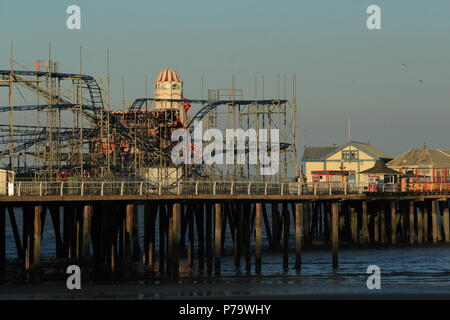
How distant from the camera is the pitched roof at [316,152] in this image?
403ft

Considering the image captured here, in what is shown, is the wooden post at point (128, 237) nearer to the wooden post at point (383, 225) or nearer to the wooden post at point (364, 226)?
the wooden post at point (364, 226)

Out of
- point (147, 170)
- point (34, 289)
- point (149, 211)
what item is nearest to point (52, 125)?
point (147, 170)

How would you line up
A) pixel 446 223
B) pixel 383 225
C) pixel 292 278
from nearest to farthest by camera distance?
1. pixel 292 278
2. pixel 383 225
3. pixel 446 223

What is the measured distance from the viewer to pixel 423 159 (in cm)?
10081

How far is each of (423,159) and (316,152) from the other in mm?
26103

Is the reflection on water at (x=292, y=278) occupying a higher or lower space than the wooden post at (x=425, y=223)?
lower

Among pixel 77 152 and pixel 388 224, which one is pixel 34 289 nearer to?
pixel 77 152

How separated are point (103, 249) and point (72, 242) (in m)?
7.09

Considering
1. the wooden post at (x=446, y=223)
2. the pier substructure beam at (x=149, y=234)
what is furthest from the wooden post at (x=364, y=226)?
the pier substructure beam at (x=149, y=234)

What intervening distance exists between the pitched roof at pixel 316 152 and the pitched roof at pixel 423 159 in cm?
1893

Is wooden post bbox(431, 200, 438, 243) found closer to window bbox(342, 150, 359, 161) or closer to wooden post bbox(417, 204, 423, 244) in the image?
wooden post bbox(417, 204, 423, 244)

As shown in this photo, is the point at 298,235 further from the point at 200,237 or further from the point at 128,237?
the point at 128,237

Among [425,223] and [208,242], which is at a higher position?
[208,242]

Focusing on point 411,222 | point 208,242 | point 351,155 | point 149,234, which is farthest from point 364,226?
point 351,155
